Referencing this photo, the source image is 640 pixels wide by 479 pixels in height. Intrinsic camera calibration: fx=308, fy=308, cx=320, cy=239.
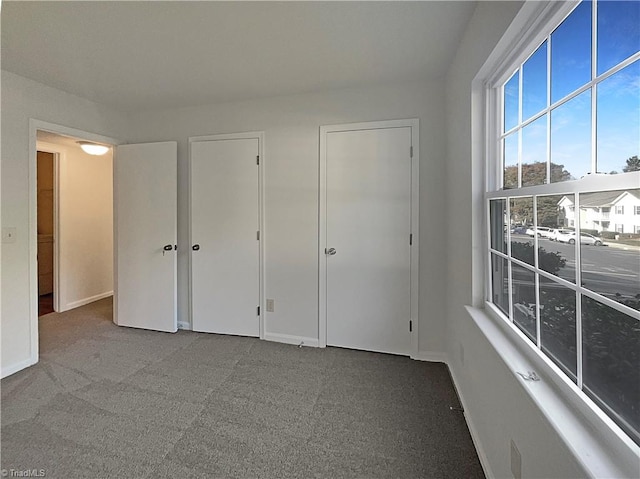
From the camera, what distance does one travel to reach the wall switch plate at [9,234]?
2.47 m

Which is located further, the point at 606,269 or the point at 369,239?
the point at 369,239

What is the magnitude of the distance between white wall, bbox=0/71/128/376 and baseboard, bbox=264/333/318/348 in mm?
2009

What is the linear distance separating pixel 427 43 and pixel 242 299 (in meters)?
2.70

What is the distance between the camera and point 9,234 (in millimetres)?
2508

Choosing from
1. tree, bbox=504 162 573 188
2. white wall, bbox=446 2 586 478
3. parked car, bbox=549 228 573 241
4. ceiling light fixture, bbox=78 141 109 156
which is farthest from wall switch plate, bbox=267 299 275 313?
A: ceiling light fixture, bbox=78 141 109 156

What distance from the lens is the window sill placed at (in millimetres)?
719

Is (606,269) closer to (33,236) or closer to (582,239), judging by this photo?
(582,239)

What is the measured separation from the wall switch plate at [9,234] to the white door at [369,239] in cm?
262

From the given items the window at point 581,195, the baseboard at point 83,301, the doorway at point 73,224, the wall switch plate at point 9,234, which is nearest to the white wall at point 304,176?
the window at point 581,195

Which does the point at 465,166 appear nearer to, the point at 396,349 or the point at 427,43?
the point at 427,43

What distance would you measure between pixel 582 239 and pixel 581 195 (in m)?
0.14

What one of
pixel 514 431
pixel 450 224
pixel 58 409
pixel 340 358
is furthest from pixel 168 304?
pixel 514 431

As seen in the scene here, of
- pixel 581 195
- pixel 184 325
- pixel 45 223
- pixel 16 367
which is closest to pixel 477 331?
pixel 581 195

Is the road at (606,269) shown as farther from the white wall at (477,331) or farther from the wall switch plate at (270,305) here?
the wall switch plate at (270,305)
